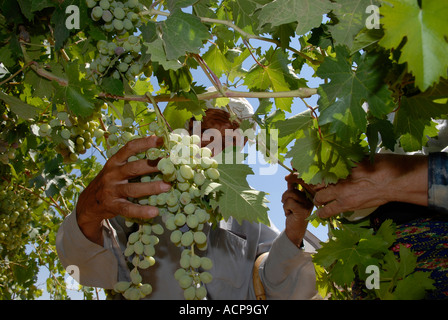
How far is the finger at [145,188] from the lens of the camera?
3.06 ft

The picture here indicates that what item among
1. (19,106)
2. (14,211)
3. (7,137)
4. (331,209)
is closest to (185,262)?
(331,209)

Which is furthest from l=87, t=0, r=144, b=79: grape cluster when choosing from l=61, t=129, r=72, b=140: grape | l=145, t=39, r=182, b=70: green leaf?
l=61, t=129, r=72, b=140: grape

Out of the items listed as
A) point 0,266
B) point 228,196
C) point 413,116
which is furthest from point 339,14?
point 0,266

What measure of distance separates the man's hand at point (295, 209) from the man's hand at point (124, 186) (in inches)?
23.6

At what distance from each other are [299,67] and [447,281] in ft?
3.23

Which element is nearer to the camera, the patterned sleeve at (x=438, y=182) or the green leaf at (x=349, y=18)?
the green leaf at (x=349, y=18)

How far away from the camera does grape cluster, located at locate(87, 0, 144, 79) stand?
0.98 metres

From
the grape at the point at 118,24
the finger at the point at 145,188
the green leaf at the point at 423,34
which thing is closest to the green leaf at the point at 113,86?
the grape at the point at 118,24

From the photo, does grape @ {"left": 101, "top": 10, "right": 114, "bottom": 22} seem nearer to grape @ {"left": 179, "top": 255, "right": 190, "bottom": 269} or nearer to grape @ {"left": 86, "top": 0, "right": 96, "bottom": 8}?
grape @ {"left": 86, "top": 0, "right": 96, "bottom": 8}

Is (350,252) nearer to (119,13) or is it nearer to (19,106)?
(119,13)

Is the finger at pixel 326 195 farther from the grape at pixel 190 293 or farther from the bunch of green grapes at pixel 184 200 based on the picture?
the grape at pixel 190 293

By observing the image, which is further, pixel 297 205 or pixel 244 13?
pixel 297 205

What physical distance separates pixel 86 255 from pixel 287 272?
117 centimetres

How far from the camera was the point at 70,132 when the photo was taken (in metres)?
1.33
